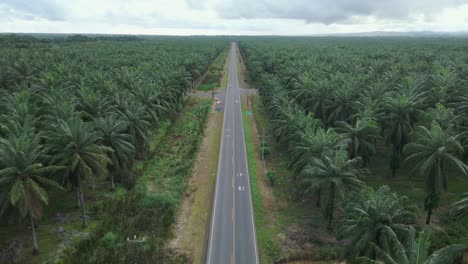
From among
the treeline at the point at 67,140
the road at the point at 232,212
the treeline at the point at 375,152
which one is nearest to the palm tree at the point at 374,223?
the treeline at the point at 375,152

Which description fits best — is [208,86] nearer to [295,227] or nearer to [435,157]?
[295,227]


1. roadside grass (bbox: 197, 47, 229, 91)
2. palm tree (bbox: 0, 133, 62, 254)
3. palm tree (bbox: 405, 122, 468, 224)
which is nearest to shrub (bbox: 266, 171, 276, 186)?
palm tree (bbox: 405, 122, 468, 224)

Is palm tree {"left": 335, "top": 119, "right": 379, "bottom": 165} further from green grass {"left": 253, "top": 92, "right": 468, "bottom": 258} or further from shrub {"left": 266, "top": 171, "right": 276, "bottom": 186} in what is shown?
shrub {"left": 266, "top": 171, "right": 276, "bottom": 186}

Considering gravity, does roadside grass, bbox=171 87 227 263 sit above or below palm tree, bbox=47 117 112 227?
below

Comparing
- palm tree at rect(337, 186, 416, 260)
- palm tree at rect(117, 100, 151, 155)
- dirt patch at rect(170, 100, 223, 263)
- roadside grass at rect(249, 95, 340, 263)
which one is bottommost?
roadside grass at rect(249, 95, 340, 263)

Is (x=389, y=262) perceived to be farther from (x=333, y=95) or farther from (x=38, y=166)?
(x=333, y=95)

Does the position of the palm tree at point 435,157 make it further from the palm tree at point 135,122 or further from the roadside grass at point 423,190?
the palm tree at point 135,122
